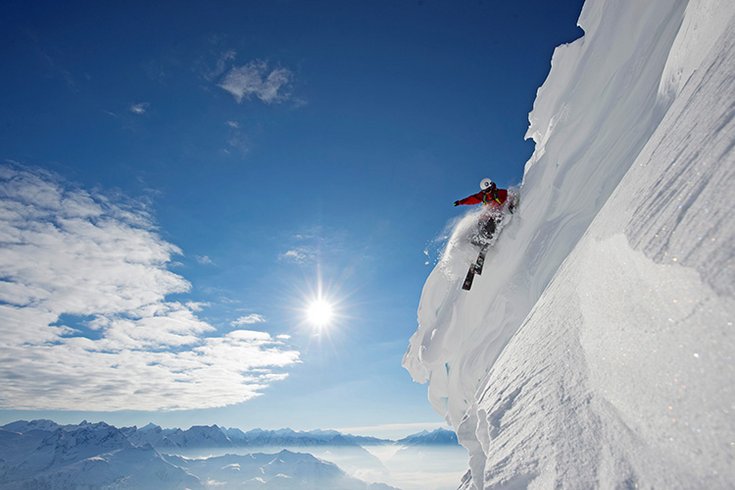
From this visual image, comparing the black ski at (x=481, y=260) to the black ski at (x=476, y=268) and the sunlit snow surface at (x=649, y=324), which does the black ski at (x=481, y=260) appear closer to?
the black ski at (x=476, y=268)

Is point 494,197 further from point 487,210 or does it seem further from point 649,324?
point 649,324

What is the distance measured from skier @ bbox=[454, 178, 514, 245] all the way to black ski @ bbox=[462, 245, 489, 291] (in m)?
0.33

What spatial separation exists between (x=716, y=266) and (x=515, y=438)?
222 cm

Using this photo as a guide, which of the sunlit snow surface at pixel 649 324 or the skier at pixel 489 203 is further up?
the skier at pixel 489 203

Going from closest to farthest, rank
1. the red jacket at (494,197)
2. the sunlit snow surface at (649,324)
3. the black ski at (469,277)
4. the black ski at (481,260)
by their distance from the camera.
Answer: the sunlit snow surface at (649,324)
the red jacket at (494,197)
the black ski at (481,260)
the black ski at (469,277)

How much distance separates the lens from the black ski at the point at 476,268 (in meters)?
12.7

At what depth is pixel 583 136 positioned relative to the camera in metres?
9.96

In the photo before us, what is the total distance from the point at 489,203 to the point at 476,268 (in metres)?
2.26

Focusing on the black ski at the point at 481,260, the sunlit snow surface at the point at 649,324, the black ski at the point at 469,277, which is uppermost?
the black ski at the point at 481,260

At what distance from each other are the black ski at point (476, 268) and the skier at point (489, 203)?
1.08 feet

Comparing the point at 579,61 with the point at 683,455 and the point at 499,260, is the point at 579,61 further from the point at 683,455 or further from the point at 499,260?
the point at 683,455

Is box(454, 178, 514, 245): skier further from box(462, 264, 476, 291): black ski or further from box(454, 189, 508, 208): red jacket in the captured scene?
box(462, 264, 476, 291): black ski

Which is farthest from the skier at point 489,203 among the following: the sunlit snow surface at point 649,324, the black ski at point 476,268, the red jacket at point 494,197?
the sunlit snow surface at point 649,324

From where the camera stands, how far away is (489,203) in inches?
491
